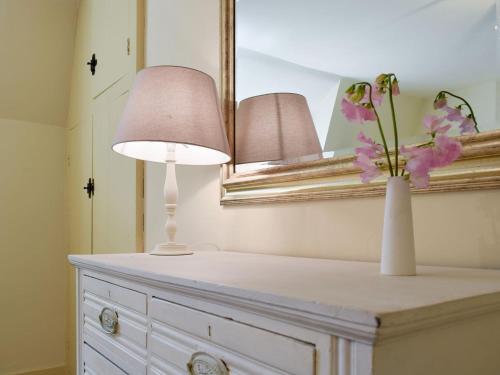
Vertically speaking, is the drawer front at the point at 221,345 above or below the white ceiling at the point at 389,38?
below

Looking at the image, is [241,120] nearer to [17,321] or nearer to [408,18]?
[408,18]

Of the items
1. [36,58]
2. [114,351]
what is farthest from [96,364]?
[36,58]

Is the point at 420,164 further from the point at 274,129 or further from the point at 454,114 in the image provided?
the point at 274,129

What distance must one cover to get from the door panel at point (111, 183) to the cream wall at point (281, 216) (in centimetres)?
15

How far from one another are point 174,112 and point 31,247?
2.09m

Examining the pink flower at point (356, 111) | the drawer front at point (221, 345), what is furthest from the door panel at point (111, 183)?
the pink flower at point (356, 111)

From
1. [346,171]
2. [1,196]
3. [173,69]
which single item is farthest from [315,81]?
[1,196]

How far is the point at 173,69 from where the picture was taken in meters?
1.20

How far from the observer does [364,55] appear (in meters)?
1.01

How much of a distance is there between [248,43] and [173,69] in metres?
0.28

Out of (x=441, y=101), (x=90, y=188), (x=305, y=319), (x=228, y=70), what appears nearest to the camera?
(x=305, y=319)

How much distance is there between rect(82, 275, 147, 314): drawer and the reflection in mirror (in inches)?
21.7

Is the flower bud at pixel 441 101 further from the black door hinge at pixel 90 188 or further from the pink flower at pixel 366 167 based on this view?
the black door hinge at pixel 90 188

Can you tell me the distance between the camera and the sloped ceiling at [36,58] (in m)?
2.52
